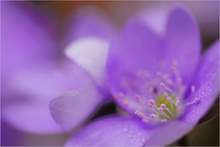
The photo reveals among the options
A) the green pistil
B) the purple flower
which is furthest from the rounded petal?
the green pistil

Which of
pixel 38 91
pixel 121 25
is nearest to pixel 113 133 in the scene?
pixel 38 91

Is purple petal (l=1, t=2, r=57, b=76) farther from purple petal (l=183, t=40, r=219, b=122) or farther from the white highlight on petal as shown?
purple petal (l=183, t=40, r=219, b=122)

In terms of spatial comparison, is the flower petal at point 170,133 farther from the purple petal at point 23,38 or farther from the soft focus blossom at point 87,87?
the purple petal at point 23,38

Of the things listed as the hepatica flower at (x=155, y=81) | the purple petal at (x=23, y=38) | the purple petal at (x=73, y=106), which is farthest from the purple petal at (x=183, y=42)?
the purple petal at (x=23, y=38)

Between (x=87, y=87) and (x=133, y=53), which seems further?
(x=133, y=53)

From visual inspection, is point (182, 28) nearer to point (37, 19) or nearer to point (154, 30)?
point (154, 30)

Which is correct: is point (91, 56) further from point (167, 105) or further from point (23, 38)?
point (23, 38)

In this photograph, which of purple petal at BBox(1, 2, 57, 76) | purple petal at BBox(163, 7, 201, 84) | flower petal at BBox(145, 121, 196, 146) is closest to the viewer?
flower petal at BBox(145, 121, 196, 146)
